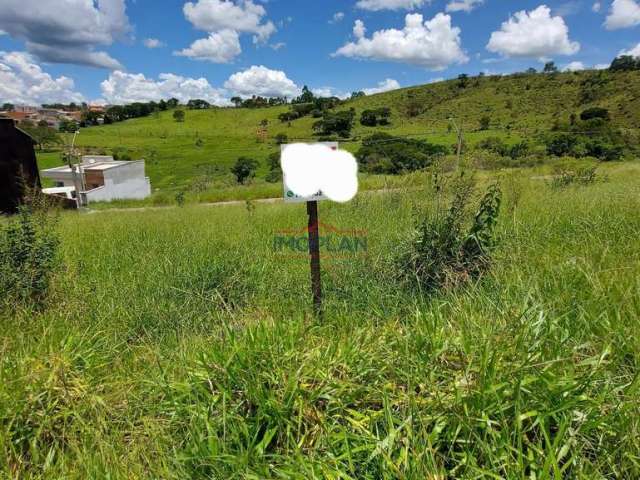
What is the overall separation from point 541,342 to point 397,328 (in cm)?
76

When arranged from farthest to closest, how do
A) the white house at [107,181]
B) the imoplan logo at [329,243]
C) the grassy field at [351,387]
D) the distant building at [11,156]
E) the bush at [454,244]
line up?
the white house at [107,181]
the distant building at [11,156]
the imoplan logo at [329,243]
the bush at [454,244]
the grassy field at [351,387]

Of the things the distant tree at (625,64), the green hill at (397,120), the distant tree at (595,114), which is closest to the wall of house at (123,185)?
the green hill at (397,120)

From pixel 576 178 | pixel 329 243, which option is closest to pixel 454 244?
pixel 329 243

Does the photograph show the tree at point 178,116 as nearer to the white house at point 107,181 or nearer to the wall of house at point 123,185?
the white house at point 107,181

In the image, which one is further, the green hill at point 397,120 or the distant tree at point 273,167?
the green hill at point 397,120

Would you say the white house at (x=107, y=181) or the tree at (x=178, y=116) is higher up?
the tree at (x=178, y=116)

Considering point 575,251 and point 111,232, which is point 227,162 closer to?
point 111,232

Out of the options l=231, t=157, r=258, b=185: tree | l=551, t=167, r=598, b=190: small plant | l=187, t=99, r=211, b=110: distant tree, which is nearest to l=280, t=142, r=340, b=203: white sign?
l=551, t=167, r=598, b=190: small plant

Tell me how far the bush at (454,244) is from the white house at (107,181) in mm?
41830

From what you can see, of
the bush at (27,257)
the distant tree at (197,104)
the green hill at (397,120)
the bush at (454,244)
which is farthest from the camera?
the distant tree at (197,104)

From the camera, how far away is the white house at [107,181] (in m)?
38.5

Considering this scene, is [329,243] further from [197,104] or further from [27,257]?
[197,104]

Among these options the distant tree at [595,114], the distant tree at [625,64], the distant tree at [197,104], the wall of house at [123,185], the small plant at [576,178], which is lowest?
the small plant at [576,178]

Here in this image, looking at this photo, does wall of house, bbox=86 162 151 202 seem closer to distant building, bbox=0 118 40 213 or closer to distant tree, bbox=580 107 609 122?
distant building, bbox=0 118 40 213
